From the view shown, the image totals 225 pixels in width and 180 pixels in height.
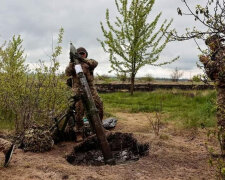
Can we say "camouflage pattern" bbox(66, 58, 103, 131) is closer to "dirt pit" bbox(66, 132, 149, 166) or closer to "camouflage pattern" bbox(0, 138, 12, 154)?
"dirt pit" bbox(66, 132, 149, 166)

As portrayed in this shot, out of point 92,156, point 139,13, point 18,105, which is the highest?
point 139,13

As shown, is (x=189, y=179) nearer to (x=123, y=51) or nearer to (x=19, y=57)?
(x=19, y=57)

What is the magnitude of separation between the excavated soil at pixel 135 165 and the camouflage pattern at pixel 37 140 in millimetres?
148

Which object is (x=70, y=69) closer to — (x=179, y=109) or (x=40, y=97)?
(x=40, y=97)

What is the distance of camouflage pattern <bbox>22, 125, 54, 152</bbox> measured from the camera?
568 cm

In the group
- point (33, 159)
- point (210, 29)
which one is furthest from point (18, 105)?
point (210, 29)

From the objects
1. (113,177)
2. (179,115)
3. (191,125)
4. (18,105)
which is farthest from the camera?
(179,115)

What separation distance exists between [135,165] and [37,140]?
210 centimetres

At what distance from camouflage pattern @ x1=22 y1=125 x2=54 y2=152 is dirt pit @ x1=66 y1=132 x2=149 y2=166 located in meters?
0.52

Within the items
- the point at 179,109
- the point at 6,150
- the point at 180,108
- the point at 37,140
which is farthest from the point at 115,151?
the point at 180,108

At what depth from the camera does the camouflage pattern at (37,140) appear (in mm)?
5684

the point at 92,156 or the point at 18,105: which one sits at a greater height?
the point at 18,105

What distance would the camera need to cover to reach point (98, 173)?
434 cm

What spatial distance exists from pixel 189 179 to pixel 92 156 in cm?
255
